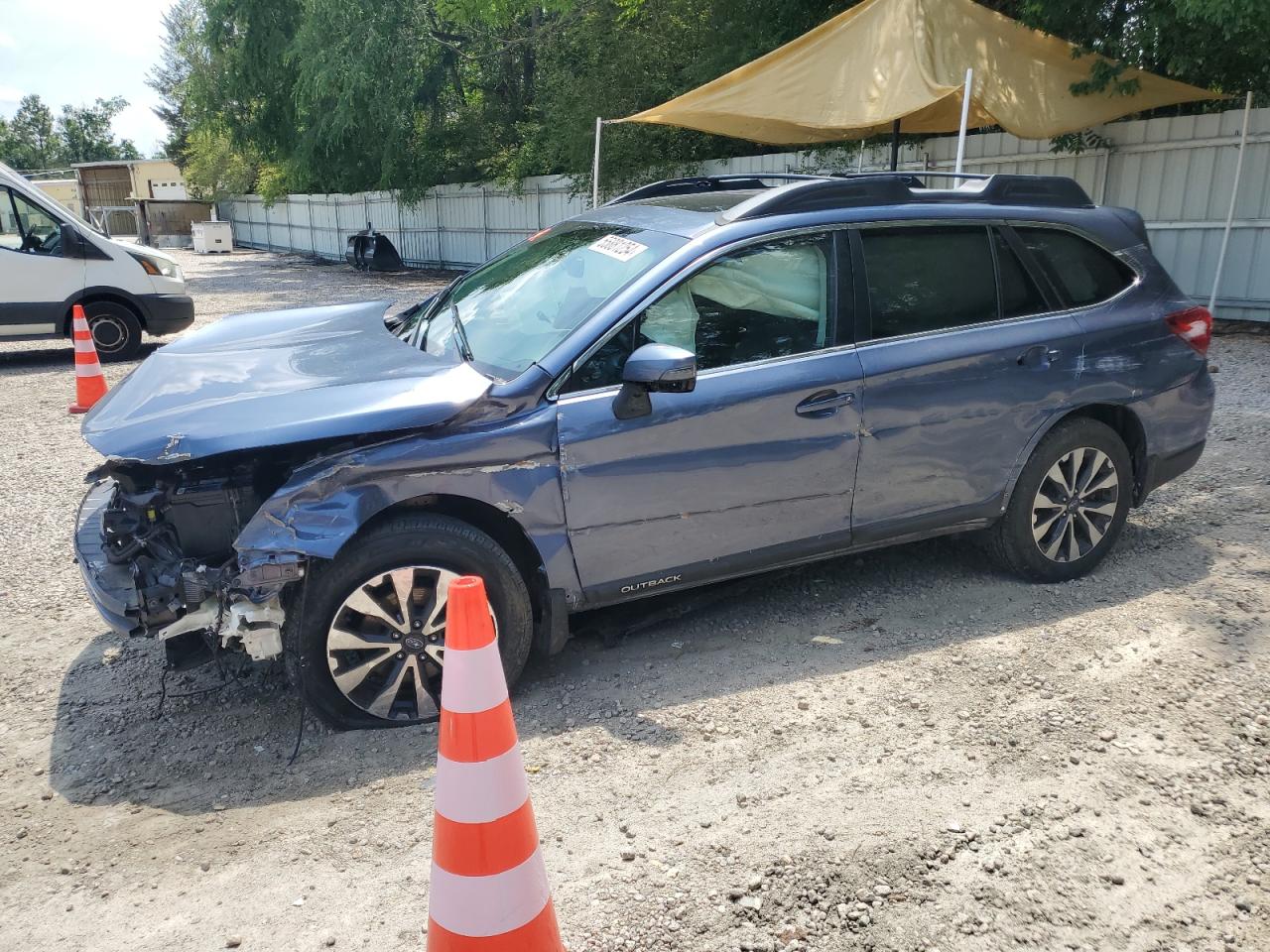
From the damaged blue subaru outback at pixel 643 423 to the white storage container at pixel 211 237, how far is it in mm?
34917

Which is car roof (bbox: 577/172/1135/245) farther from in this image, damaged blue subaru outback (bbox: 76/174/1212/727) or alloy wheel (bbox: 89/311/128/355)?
alloy wheel (bbox: 89/311/128/355)

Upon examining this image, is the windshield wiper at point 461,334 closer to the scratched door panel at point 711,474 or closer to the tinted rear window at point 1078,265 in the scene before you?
the scratched door panel at point 711,474

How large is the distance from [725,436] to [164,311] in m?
9.89

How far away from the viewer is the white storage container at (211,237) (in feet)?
118

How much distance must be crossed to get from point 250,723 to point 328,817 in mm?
725

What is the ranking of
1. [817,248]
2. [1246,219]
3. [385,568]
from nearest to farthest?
[385,568]
[817,248]
[1246,219]

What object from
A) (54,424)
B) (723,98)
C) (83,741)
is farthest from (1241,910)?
(723,98)

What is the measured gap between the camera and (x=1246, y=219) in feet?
35.9

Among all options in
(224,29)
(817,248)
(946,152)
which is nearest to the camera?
(817,248)

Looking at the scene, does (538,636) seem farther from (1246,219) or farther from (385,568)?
(1246,219)

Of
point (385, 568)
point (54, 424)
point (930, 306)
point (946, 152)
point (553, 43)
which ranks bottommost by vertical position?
point (54, 424)

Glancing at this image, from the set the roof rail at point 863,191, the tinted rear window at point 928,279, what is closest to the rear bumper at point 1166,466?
the tinted rear window at point 928,279

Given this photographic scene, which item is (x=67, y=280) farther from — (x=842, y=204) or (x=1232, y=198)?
(x=1232, y=198)

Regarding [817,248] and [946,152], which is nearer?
[817,248]
